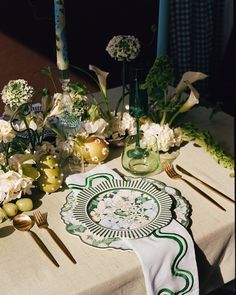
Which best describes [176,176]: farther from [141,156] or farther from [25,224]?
[25,224]

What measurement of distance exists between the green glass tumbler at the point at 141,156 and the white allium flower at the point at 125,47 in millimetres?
228

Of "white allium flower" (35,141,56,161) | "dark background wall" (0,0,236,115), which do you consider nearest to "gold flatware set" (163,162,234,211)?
"white allium flower" (35,141,56,161)

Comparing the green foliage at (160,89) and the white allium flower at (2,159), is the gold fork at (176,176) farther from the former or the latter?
the white allium flower at (2,159)

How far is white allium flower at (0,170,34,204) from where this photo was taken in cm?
114

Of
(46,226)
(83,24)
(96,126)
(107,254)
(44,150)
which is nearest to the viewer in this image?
(107,254)

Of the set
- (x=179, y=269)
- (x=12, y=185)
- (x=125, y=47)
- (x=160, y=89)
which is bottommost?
(x=179, y=269)

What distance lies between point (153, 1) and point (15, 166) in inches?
80.4

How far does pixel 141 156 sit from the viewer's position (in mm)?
1367

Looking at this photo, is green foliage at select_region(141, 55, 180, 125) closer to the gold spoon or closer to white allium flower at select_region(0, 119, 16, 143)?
white allium flower at select_region(0, 119, 16, 143)

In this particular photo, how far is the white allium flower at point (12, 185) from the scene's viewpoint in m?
1.14

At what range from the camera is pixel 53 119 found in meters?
1.39

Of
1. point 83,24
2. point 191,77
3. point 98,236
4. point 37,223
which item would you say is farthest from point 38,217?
point 83,24

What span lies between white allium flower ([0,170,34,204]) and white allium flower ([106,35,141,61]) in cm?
43

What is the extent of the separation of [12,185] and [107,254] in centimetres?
29
